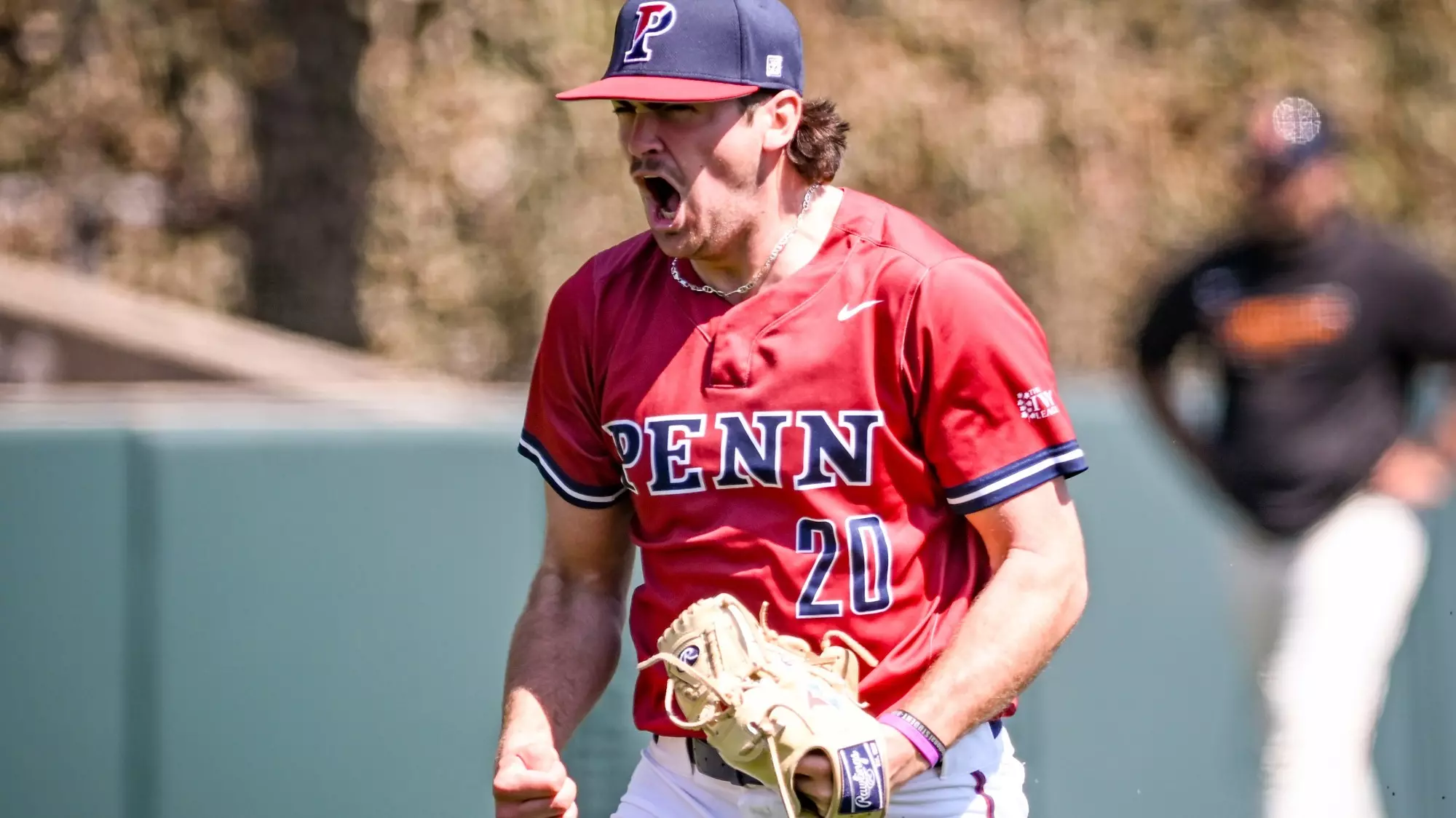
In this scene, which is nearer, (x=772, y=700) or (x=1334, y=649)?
(x=772, y=700)

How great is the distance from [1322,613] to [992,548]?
252 cm

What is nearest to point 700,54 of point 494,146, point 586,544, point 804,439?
point 804,439

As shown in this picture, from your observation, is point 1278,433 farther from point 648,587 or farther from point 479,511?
point 648,587

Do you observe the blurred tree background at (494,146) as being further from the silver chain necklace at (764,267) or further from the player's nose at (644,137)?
the player's nose at (644,137)

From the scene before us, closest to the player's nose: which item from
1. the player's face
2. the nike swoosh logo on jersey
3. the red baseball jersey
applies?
the player's face

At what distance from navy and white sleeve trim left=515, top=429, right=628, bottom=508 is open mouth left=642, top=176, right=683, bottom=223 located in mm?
554

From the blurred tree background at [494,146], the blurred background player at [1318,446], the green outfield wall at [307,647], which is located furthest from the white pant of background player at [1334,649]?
the blurred tree background at [494,146]

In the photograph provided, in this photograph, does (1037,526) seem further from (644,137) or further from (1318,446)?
(1318,446)

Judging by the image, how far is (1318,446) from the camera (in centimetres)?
505

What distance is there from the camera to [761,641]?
2689mm

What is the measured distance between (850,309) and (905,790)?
0.82 metres

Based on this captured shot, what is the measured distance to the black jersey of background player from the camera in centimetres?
501

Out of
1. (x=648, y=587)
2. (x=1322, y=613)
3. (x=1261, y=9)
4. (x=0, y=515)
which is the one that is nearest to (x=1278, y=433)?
(x=1322, y=613)

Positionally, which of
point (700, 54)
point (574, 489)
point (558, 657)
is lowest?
point (558, 657)
